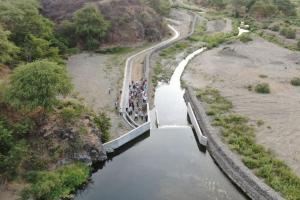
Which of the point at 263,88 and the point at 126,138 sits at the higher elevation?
the point at 263,88

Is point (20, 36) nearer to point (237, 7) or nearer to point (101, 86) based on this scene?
point (101, 86)

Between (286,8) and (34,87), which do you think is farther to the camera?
(286,8)

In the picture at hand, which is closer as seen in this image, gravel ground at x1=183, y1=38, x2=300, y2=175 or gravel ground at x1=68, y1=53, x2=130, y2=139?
gravel ground at x1=183, y1=38, x2=300, y2=175

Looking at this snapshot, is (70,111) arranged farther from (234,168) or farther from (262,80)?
Answer: (262,80)

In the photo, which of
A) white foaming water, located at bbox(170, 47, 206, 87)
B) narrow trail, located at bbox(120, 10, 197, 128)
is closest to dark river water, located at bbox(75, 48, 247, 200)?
narrow trail, located at bbox(120, 10, 197, 128)

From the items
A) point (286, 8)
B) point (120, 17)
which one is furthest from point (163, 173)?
point (286, 8)

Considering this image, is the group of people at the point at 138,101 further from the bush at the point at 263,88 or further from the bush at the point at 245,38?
the bush at the point at 245,38

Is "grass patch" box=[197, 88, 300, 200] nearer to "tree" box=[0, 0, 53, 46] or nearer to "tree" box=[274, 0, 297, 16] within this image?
"tree" box=[0, 0, 53, 46]
